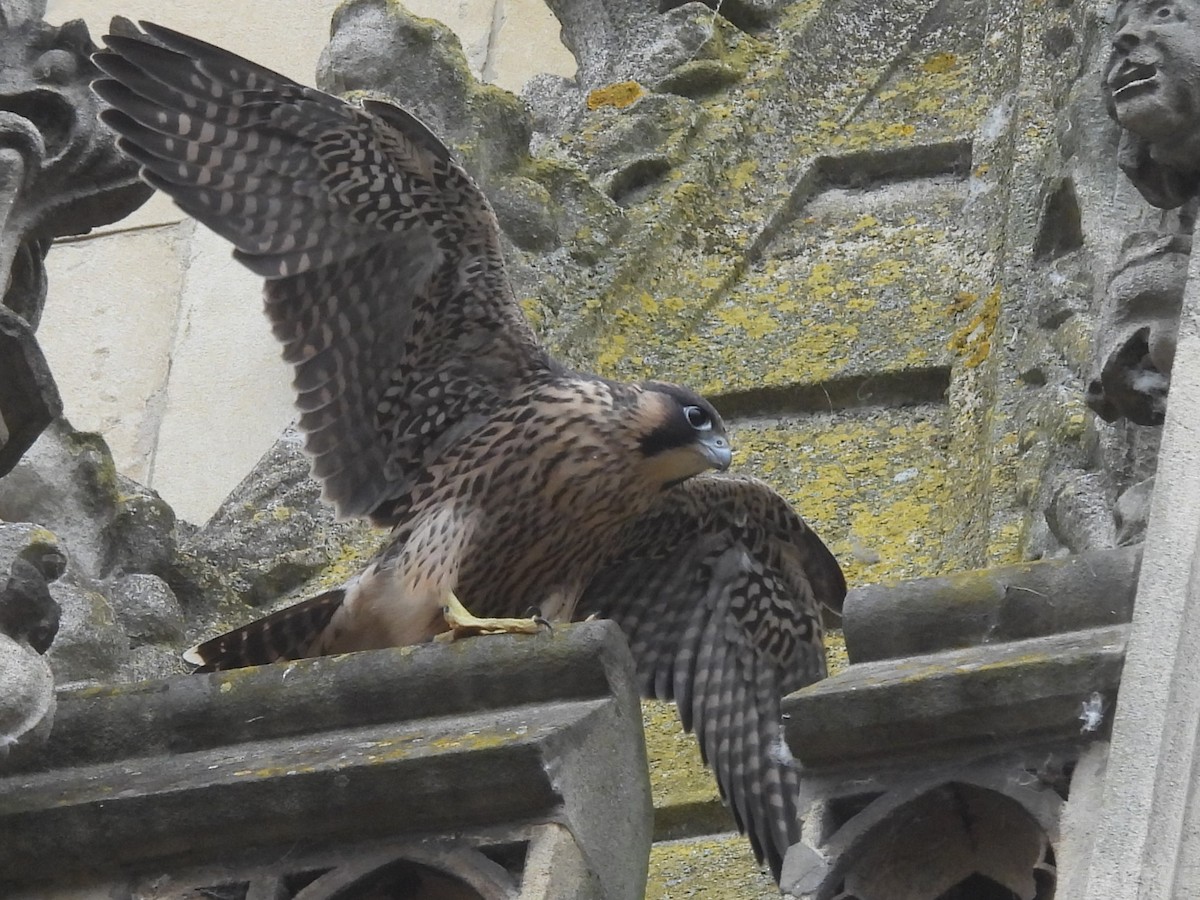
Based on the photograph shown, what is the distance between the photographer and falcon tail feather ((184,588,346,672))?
553 cm

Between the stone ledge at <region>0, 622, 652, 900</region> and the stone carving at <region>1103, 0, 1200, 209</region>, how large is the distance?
0.83 meters

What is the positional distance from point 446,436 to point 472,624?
575mm

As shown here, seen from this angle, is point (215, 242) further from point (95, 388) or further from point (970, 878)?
point (970, 878)

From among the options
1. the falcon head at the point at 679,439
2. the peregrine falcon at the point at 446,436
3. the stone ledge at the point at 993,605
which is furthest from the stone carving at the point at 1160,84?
the falcon head at the point at 679,439

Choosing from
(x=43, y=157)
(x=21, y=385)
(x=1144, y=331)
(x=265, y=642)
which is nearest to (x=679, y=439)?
(x=265, y=642)

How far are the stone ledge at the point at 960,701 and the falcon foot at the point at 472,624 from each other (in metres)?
0.82

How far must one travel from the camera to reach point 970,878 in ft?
13.4

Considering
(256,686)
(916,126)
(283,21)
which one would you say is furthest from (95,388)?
(256,686)

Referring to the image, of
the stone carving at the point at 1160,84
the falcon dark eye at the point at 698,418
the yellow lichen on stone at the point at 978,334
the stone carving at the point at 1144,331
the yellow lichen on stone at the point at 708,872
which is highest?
the stone carving at the point at 1160,84

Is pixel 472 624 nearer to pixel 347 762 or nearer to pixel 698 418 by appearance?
pixel 698 418

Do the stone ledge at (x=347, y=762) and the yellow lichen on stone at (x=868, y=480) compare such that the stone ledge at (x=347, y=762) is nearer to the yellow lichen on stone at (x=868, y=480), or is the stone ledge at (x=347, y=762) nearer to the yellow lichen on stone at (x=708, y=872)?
the yellow lichen on stone at (x=708, y=872)

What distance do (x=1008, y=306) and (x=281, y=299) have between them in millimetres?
1350

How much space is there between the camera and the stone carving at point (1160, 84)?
14.0 ft

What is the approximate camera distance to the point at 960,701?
404 cm
